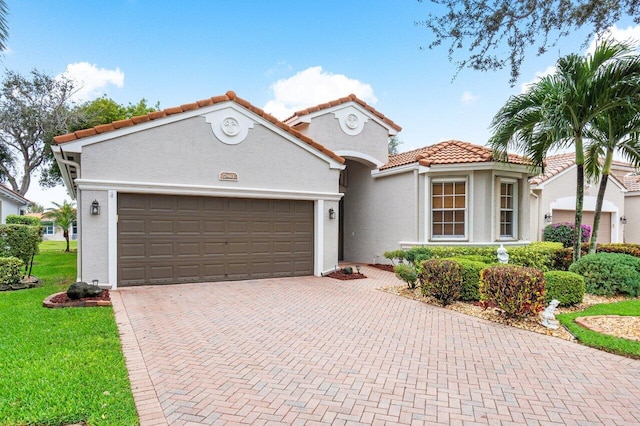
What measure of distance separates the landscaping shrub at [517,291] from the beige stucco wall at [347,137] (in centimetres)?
943

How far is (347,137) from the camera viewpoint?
1566 cm

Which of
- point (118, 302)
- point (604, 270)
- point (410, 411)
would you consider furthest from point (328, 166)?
point (410, 411)

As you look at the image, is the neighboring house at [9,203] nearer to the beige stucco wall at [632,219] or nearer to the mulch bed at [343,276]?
the mulch bed at [343,276]

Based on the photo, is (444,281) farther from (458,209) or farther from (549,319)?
(458,209)

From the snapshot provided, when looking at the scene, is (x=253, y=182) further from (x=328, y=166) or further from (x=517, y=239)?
(x=517, y=239)

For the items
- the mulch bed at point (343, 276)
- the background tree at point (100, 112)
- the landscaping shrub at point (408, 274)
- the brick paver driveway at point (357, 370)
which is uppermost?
the background tree at point (100, 112)

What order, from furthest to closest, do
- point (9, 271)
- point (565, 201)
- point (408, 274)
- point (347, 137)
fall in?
point (565, 201)
point (347, 137)
point (9, 271)
point (408, 274)

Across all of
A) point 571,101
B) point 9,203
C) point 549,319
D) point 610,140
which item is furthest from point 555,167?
point 9,203

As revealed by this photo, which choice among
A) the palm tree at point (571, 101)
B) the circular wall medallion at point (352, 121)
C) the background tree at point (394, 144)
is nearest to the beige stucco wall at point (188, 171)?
the circular wall medallion at point (352, 121)

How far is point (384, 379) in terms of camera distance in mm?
4543

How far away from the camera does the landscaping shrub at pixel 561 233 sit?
58.1ft

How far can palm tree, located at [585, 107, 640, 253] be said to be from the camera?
1037 centimetres

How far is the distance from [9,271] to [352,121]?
1263 cm

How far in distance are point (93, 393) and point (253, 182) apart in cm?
807
